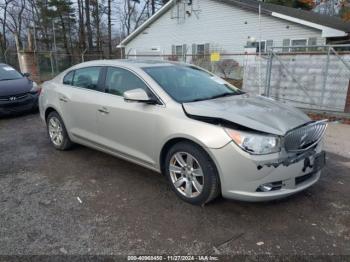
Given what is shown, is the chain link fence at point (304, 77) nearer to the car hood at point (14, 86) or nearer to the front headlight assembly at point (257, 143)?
the front headlight assembly at point (257, 143)

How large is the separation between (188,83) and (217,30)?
16.6 meters

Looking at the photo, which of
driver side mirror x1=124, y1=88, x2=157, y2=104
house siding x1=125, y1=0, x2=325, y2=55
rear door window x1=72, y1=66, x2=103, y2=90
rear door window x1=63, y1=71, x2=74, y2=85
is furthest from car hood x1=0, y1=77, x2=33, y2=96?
house siding x1=125, y1=0, x2=325, y2=55

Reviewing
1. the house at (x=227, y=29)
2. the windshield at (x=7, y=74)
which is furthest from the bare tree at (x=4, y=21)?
the windshield at (x=7, y=74)

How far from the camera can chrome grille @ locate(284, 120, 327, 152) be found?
9.75ft

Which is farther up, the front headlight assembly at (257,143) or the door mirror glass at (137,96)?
the door mirror glass at (137,96)

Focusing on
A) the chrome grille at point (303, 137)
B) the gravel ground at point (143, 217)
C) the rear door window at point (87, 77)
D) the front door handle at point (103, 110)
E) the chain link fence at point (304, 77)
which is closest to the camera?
the gravel ground at point (143, 217)

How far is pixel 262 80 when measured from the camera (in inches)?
371

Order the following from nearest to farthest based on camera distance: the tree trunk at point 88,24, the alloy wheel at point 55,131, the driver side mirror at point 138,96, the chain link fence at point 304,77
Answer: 1. the driver side mirror at point 138,96
2. the alloy wheel at point 55,131
3. the chain link fence at point 304,77
4. the tree trunk at point 88,24

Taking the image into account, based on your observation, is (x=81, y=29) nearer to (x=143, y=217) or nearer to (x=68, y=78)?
(x=68, y=78)

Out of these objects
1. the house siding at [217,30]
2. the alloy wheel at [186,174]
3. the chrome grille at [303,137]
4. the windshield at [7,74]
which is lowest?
the alloy wheel at [186,174]

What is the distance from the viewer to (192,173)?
328cm

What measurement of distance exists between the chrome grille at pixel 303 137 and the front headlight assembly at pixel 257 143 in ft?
0.45

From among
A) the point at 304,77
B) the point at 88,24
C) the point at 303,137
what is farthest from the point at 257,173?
the point at 88,24

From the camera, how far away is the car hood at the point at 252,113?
298 centimetres
